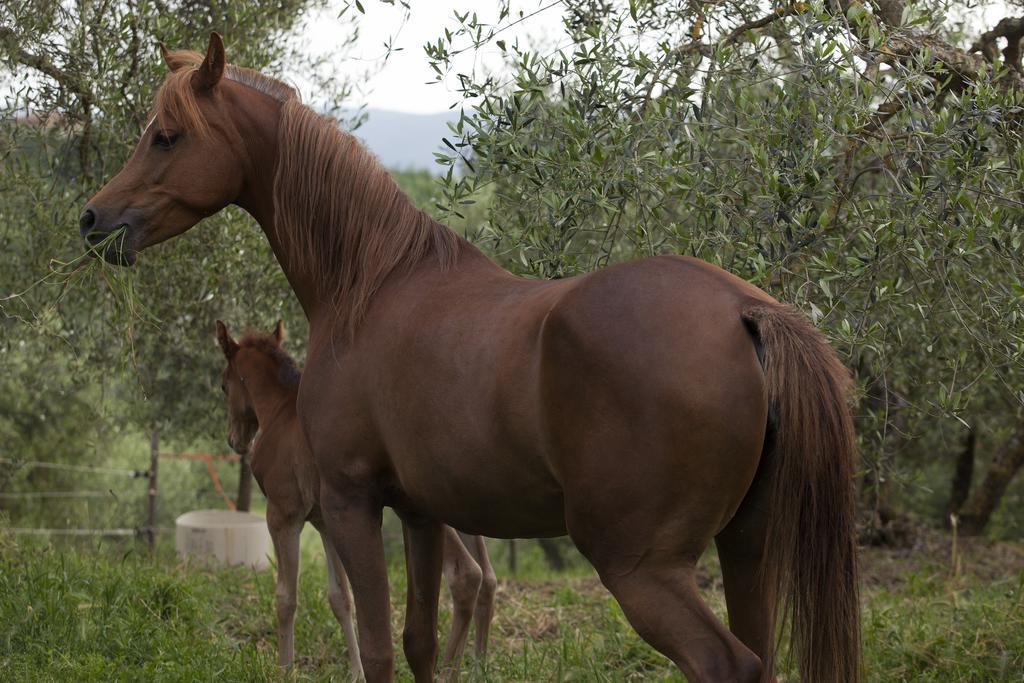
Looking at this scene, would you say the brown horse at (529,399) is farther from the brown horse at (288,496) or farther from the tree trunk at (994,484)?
the tree trunk at (994,484)

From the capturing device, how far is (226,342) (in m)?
5.99

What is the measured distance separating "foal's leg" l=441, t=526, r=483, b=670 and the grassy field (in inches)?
7.5

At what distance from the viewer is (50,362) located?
8758 millimetres

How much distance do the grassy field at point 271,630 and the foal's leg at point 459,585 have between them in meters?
0.19

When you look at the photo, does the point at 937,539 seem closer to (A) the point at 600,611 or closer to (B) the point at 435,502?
(A) the point at 600,611

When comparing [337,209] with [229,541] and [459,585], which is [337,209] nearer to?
[459,585]

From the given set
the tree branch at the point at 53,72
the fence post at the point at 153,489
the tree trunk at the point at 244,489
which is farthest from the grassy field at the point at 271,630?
the fence post at the point at 153,489

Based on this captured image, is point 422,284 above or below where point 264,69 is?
below

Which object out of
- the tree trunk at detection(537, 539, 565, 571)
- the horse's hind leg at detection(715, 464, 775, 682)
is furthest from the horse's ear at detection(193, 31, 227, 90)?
the tree trunk at detection(537, 539, 565, 571)

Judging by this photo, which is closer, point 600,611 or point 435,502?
point 435,502

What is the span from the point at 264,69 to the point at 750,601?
5.40 m

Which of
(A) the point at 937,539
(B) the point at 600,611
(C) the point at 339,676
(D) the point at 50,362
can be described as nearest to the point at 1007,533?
(A) the point at 937,539

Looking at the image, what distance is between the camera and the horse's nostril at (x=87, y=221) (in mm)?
3576

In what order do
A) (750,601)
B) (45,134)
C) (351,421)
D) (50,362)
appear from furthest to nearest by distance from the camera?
(50,362) → (45,134) → (351,421) → (750,601)
